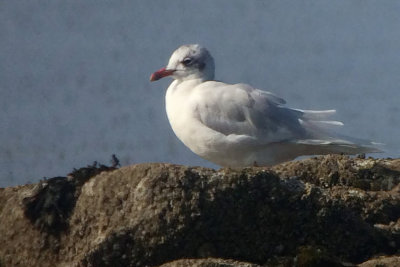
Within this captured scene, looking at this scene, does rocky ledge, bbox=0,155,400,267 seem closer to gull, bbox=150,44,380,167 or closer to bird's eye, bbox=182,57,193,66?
gull, bbox=150,44,380,167

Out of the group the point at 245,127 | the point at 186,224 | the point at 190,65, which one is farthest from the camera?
the point at 190,65

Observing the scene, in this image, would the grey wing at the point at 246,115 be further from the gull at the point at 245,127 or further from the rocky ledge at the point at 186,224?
the rocky ledge at the point at 186,224

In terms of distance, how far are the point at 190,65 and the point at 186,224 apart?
5.01m

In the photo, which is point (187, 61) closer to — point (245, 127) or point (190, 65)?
point (190, 65)

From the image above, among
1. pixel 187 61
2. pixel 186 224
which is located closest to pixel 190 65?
pixel 187 61

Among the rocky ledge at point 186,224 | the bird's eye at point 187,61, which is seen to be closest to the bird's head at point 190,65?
the bird's eye at point 187,61

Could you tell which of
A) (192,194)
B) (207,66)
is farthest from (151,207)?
(207,66)

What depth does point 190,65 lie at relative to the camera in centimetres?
1039

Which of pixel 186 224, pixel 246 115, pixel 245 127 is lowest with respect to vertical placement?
pixel 186 224

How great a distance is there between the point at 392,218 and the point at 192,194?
1.58 metres

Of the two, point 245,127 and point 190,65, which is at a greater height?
point 190,65

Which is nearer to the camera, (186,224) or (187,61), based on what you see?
(186,224)

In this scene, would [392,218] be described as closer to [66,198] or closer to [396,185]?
[396,185]

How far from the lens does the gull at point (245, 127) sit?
9.45 metres
